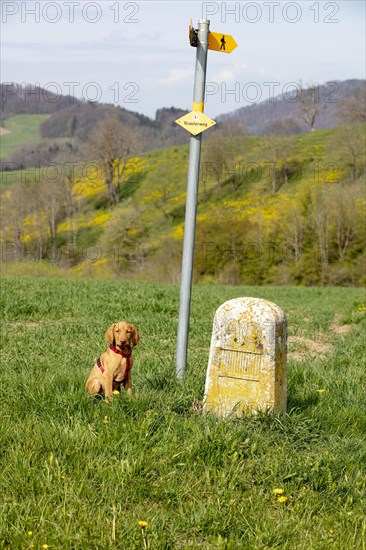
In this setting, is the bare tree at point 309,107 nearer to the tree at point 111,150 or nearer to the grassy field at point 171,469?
the tree at point 111,150

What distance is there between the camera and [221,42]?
21.4 ft

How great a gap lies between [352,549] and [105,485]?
69.4 inches

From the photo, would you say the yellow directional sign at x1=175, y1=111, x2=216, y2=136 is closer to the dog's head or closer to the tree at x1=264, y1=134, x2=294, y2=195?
the dog's head

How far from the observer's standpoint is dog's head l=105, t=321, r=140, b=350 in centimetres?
585

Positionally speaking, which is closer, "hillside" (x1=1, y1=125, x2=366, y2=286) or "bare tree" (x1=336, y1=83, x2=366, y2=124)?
"hillside" (x1=1, y1=125, x2=366, y2=286)

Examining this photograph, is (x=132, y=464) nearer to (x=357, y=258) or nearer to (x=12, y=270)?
(x=12, y=270)

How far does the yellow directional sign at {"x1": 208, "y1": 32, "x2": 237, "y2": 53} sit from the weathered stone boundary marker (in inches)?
105

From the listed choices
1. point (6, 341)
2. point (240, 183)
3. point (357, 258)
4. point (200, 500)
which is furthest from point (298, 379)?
point (240, 183)

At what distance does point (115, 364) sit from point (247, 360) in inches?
48.7

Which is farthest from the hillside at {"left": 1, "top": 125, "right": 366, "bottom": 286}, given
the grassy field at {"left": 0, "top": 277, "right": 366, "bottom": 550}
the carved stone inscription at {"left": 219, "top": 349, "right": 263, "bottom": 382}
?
the carved stone inscription at {"left": 219, "top": 349, "right": 263, "bottom": 382}

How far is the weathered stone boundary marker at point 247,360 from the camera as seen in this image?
5.75m

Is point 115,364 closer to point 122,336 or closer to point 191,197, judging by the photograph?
point 122,336

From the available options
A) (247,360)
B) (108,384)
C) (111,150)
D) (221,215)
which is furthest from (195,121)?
(111,150)

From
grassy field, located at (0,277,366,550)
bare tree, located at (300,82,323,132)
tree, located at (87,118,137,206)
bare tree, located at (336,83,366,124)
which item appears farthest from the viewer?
bare tree, located at (300,82,323,132)
